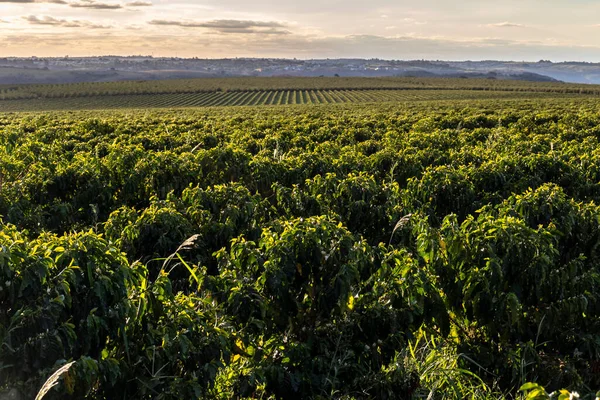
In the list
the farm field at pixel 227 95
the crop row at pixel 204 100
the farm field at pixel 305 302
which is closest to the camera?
the farm field at pixel 305 302

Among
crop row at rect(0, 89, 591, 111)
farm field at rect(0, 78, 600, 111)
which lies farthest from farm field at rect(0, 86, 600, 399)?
crop row at rect(0, 89, 591, 111)

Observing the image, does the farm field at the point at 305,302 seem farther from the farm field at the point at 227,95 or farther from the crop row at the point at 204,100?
the crop row at the point at 204,100

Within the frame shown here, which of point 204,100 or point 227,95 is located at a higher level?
point 227,95

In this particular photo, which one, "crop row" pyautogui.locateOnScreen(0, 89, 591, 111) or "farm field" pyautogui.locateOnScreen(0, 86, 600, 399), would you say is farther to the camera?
"crop row" pyautogui.locateOnScreen(0, 89, 591, 111)

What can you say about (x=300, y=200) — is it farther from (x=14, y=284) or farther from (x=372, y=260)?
(x=14, y=284)

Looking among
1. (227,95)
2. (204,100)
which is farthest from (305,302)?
(227,95)

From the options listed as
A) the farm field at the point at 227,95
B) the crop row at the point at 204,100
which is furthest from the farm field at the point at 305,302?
the crop row at the point at 204,100

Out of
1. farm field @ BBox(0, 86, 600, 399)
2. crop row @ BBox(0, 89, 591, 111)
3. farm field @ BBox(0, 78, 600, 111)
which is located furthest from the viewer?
farm field @ BBox(0, 78, 600, 111)

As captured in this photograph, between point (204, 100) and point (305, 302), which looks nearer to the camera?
point (305, 302)

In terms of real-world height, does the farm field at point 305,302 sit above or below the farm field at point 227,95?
below

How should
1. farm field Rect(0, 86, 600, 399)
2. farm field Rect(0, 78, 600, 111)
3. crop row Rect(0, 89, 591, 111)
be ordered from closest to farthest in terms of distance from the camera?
farm field Rect(0, 86, 600, 399), crop row Rect(0, 89, 591, 111), farm field Rect(0, 78, 600, 111)

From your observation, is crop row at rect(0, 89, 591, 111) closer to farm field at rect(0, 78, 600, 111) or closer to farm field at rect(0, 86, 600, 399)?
farm field at rect(0, 78, 600, 111)

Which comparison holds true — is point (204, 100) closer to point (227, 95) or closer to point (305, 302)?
point (227, 95)

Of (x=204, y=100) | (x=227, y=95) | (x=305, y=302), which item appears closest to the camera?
(x=305, y=302)
